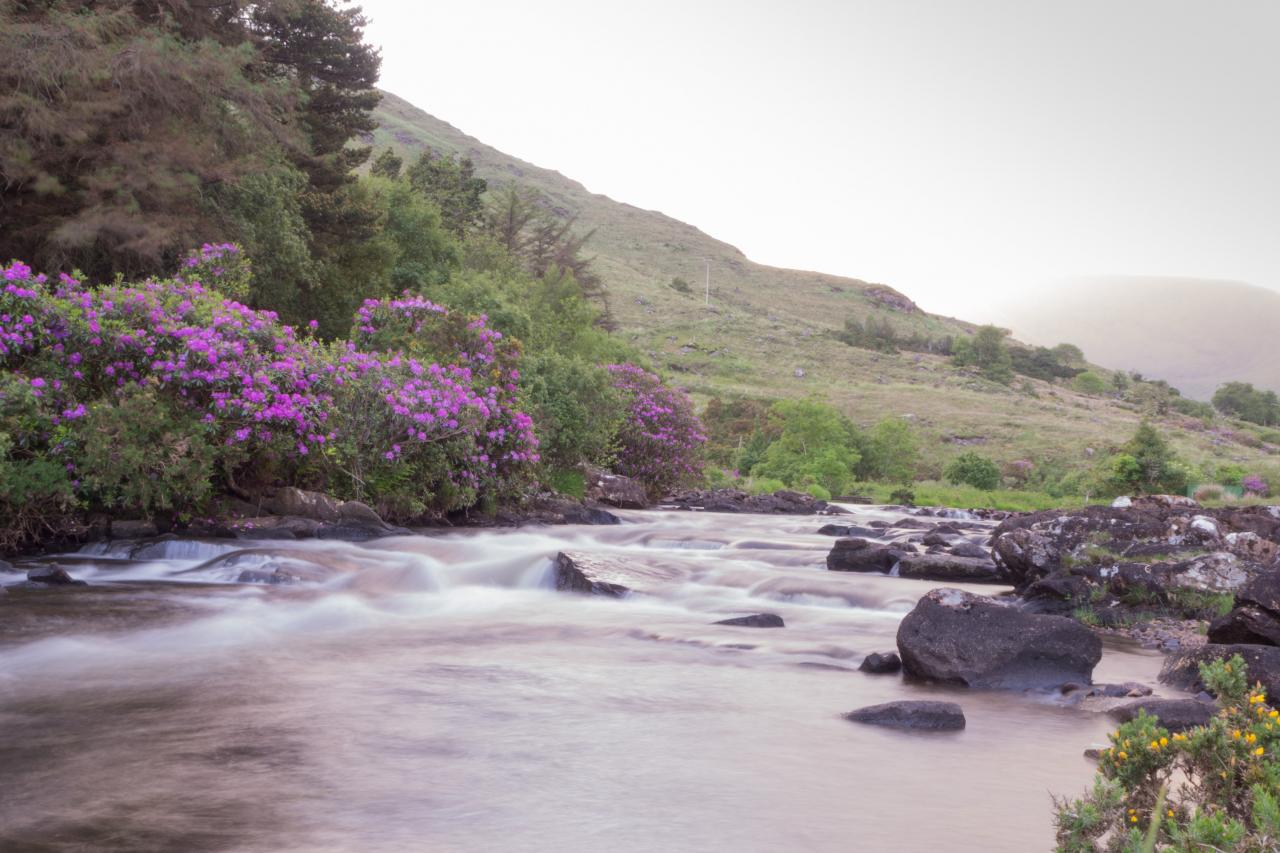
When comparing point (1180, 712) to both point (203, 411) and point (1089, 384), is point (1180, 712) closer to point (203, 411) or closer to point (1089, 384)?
point (203, 411)

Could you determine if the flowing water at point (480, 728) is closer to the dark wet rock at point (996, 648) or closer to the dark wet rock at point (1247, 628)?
the dark wet rock at point (996, 648)

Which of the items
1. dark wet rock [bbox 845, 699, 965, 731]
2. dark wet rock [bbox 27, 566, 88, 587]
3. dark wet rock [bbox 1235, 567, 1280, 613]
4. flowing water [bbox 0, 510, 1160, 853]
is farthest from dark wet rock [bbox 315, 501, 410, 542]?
dark wet rock [bbox 1235, 567, 1280, 613]

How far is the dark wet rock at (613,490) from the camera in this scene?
23828 mm

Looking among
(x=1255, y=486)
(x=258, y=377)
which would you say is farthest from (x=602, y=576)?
(x=1255, y=486)

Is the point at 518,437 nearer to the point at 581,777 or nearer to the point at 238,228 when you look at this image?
the point at 238,228

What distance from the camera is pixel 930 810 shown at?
4.78 m

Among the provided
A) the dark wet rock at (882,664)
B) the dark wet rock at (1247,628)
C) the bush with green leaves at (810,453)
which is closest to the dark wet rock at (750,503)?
the bush with green leaves at (810,453)

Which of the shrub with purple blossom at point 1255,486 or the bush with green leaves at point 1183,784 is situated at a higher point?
the bush with green leaves at point 1183,784

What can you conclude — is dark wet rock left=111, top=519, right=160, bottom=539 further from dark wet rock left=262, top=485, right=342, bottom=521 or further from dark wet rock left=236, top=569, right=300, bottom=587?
dark wet rock left=236, top=569, right=300, bottom=587

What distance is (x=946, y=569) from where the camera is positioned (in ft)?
43.0

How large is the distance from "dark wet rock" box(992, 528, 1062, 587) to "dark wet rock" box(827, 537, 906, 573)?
1726 millimetres

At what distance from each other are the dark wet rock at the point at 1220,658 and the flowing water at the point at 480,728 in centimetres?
61

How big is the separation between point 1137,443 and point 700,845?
32.5 m

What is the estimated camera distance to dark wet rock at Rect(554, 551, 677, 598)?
11.7 m
